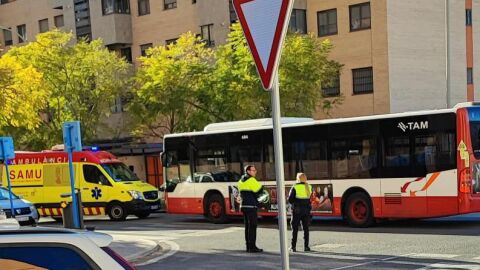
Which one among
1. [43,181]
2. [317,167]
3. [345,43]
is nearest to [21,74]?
[43,181]

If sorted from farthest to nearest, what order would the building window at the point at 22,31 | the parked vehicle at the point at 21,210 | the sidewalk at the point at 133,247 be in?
the building window at the point at 22,31, the parked vehicle at the point at 21,210, the sidewalk at the point at 133,247

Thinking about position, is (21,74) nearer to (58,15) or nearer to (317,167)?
(317,167)

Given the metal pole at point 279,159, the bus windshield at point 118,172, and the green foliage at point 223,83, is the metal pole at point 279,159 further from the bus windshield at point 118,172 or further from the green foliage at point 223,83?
the green foliage at point 223,83

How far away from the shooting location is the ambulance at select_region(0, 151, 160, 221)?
78.7 feet

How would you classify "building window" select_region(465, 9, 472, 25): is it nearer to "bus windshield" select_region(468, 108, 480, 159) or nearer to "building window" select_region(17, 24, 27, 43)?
"bus windshield" select_region(468, 108, 480, 159)

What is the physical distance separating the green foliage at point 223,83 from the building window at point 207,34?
5.38 meters

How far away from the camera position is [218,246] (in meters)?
14.6

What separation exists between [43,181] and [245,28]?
2256 centimetres

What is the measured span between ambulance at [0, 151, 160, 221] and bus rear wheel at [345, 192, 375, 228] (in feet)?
31.8

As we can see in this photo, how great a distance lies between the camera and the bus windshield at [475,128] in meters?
15.2

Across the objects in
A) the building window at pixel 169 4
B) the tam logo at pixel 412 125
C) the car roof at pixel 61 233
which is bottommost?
the tam logo at pixel 412 125

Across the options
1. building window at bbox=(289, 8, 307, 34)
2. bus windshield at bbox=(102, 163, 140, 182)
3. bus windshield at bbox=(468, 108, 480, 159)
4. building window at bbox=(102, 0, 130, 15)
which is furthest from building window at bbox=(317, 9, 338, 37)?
bus windshield at bbox=(468, 108, 480, 159)

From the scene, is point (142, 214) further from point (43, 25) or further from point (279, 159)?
point (43, 25)

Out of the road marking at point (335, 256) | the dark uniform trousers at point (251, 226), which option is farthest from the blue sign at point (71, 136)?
the road marking at point (335, 256)
